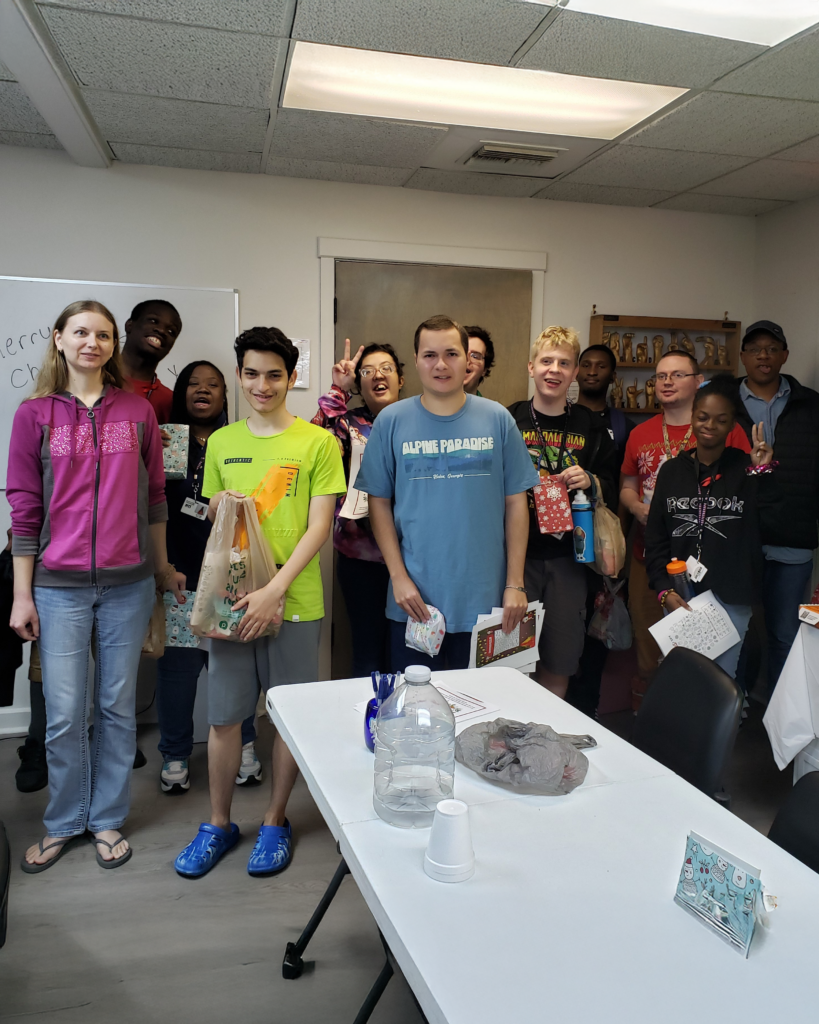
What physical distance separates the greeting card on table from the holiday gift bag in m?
0.99

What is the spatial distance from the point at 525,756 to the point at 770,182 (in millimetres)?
3389

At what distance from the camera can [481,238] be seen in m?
3.85

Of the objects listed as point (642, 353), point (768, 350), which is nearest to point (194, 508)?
point (642, 353)

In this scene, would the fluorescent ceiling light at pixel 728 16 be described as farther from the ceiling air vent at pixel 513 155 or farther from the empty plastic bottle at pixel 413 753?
the empty plastic bottle at pixel 413 753

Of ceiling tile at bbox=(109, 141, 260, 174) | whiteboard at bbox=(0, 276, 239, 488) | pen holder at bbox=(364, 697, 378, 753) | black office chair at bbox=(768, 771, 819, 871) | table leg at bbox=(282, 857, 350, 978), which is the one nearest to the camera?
black office chair at bbox=(768, 771, 819, 871)

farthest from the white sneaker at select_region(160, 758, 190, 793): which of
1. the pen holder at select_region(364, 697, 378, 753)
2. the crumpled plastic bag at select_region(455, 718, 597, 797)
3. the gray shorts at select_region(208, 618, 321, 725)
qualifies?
the crumpled plastic bag at select_region(455, 718, 597, 797)

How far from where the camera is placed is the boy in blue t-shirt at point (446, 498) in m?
2.34

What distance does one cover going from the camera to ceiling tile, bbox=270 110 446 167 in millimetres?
2895

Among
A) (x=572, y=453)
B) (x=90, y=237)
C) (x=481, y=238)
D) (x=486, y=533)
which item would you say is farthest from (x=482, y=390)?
(x=90, y=237)

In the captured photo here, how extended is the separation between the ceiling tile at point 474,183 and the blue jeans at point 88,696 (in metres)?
2.34

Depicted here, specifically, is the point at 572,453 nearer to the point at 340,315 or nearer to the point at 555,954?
the point at 340,315

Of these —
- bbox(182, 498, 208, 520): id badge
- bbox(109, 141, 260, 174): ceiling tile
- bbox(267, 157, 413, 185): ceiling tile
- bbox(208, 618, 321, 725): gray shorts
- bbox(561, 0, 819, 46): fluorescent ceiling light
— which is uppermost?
bbox(561, 0, 819, 46): fluorescent ceiling light

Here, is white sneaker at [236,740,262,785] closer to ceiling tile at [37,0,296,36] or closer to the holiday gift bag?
the holiday gift bag

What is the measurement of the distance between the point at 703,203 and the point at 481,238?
3.98 ft
